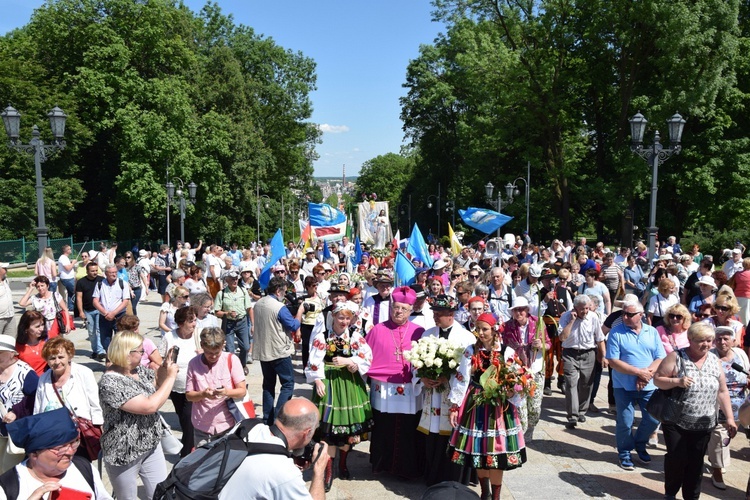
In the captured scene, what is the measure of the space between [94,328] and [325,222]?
819 cm

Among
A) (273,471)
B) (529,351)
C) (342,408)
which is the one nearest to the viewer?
(273,471)

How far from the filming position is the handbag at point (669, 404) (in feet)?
17.1

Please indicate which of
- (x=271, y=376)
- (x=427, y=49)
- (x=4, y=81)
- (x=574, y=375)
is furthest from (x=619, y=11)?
(x=4, y=81)

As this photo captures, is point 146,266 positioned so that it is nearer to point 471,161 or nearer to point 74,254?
point 74,254

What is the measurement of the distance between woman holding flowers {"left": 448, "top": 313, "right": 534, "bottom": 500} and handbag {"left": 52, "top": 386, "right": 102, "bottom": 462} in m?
2.87

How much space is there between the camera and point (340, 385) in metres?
5.99

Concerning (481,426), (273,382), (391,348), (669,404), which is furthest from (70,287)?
(669,404)

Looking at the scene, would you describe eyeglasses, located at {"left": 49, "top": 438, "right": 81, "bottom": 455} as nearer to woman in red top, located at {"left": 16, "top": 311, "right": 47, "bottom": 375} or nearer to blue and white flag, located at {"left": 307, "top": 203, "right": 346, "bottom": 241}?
woman in red top, located at {"left": 16, "top": 311, "right": 47, "bottom": 375}

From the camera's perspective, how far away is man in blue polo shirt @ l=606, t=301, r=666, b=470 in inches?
255

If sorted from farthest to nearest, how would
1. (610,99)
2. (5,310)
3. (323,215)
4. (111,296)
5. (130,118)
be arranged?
(130,118) → (610,99) → (323,215) → (111,296) → (5,310)

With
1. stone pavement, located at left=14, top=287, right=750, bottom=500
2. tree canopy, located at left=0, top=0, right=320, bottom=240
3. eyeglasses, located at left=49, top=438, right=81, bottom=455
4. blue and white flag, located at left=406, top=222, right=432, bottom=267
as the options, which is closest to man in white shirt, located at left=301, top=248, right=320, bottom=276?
blue and white flag, located at left=406, top=222, right=432, bottom=267

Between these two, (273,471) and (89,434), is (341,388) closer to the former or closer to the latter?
(89,434)

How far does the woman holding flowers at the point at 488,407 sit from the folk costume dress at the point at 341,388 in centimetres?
98

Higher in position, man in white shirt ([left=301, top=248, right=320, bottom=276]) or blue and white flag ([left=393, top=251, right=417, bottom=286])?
blue and white flag ([left=393, top=251, right=417, bottom=286])
